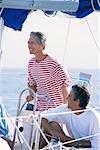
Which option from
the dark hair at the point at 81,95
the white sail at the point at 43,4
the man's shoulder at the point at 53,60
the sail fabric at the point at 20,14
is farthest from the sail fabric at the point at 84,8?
the white sail at the point at 43,4

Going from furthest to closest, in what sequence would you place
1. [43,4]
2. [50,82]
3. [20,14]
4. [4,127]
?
[20,14] → [4,127] → [50,82] → [43,4]

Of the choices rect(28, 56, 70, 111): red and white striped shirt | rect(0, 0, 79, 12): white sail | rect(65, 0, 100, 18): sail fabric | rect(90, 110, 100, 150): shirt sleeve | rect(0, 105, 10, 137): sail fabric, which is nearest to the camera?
rect(0, 0, 79, 12): white sail

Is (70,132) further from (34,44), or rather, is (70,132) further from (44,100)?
(34,44)

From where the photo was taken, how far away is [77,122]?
5.06m

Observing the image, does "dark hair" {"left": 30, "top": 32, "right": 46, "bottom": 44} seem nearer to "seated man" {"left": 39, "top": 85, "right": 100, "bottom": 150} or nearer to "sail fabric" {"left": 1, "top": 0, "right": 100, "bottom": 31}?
"sail fabric" {"left": 1, "top": 0, "right": 100, "bottom": 31}

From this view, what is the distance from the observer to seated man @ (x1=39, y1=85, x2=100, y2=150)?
197 inches

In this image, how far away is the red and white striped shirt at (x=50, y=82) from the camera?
550 cm

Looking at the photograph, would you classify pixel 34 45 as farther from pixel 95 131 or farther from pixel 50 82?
pixel 95 131

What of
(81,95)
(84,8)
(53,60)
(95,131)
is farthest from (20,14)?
(95,131)

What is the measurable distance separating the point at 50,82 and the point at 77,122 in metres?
0.59

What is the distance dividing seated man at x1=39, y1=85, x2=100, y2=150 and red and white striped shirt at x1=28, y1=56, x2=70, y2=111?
1.19 ft

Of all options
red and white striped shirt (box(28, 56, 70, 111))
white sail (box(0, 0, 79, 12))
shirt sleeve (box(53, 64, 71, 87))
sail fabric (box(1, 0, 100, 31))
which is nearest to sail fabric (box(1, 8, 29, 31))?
sail fabric (box(1, 0, 100, 31))

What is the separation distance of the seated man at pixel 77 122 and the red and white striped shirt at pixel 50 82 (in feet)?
1.19

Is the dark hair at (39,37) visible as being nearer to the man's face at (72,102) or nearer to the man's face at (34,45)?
the man's face at (34,45)
